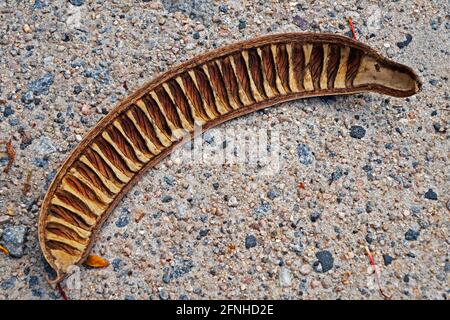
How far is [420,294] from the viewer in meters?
3.25

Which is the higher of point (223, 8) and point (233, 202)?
point (223, 8)

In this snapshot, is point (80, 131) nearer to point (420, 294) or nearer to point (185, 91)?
point (185, 91)

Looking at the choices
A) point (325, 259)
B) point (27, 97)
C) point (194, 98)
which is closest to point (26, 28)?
point (27, 97)

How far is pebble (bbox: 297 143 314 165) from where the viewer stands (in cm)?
362

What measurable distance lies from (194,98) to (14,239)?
1460 millimetres

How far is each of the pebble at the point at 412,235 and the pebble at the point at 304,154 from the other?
77 centimetres

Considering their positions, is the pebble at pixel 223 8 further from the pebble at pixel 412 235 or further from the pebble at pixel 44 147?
the pebble at pixel 412 235

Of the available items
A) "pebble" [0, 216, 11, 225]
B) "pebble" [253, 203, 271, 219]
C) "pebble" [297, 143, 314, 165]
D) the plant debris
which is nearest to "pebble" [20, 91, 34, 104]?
"pebble" [0, 216, 11, 225]

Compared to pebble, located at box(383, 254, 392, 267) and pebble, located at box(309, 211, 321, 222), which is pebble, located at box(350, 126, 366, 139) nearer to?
pebble, located at box(309, 211, 321, 222)

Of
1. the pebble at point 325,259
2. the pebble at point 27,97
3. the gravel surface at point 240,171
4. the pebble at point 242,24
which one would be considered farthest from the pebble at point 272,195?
the pebble at point 27,97

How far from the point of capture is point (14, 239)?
3334 mm

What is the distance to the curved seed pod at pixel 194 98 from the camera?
3314 millimetres

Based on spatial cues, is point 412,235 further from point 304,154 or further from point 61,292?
point 61,292

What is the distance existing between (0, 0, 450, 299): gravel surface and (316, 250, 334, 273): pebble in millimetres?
13
